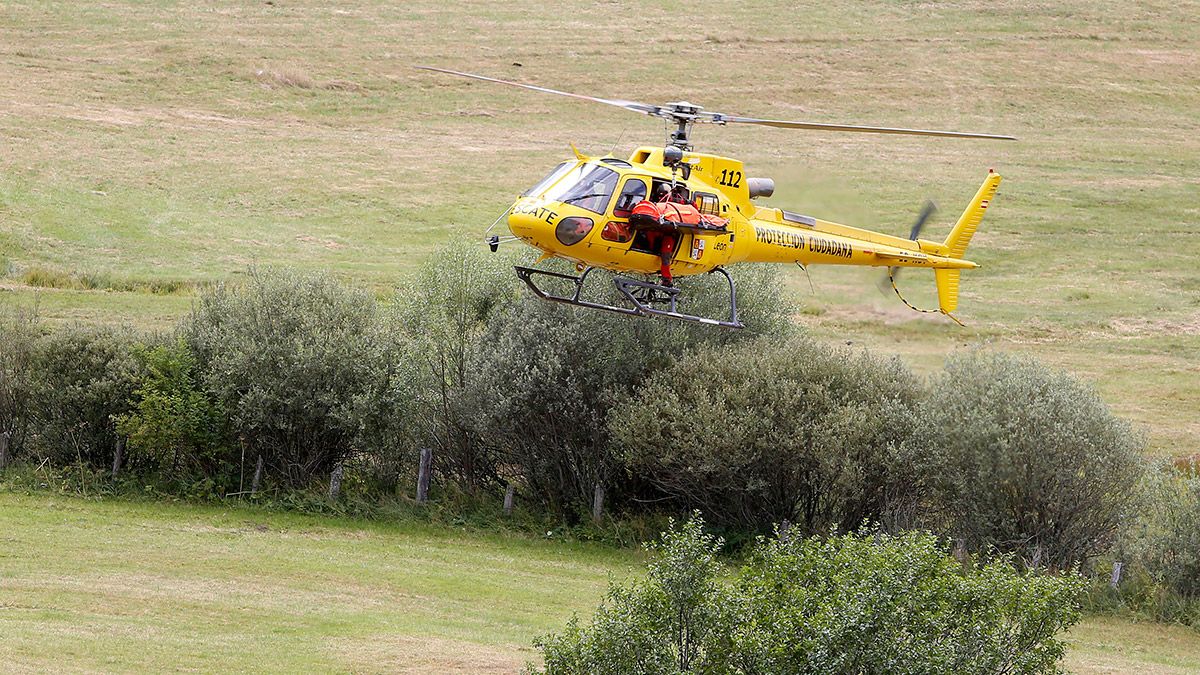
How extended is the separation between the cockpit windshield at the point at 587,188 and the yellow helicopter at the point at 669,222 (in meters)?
0.02

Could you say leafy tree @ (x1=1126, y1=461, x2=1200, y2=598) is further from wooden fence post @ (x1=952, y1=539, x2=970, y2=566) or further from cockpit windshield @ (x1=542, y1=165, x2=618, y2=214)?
cockpit windshield @ (x1=542, y1=165, x2=618, y2=214)

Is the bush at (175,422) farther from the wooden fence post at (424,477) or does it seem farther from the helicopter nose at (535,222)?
the helicopter nose at (535,222)

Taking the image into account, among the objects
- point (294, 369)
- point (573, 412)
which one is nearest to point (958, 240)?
point (573, 412)

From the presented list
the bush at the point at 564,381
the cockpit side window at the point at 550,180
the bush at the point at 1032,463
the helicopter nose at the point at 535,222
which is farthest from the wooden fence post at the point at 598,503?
the helicopter nose at the point at 535,222

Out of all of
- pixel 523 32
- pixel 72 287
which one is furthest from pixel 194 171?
pixel 523 32

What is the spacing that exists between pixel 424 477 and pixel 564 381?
14.0ft

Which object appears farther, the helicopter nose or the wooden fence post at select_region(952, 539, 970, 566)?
the wooden fence post at select_region(952, 539, 970, 566)

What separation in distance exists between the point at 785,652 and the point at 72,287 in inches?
1656

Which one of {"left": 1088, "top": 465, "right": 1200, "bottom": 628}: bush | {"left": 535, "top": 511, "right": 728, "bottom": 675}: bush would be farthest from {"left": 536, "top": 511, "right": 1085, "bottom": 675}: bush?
{"left": 1088, "top": 465, "right": 1200, "bottom": 628}: bush

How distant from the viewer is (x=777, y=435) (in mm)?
35750

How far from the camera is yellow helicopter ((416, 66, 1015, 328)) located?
2545 centimetres

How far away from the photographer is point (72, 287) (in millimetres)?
55406

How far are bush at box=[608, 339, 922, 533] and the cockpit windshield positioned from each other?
36.0 feet

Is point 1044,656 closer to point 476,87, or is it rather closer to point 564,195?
point 564,195
